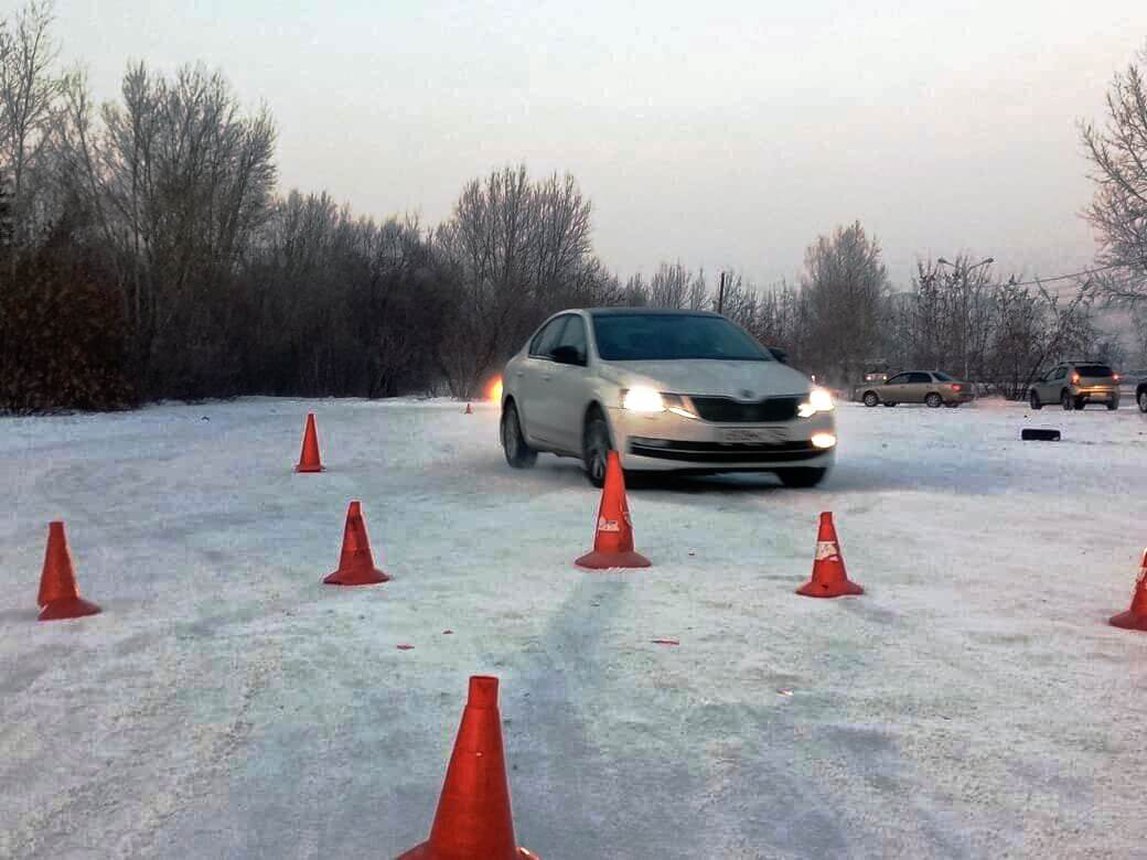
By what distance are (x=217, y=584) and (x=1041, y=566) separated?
466 centimetres

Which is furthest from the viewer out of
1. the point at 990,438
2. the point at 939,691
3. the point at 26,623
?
the point at 990,438

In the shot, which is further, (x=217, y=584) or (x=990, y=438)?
(x=990, y=438)

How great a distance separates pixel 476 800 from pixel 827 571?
347 cm

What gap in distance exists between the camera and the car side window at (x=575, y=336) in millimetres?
10170

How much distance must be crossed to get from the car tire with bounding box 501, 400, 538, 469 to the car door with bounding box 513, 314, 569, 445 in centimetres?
23

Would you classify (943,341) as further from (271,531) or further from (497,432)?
(271,531)

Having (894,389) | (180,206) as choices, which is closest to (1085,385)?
(894,389)

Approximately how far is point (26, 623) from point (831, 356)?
3203 inches

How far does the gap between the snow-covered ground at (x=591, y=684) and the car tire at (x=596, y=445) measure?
0.79 metres

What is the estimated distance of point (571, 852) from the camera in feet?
8.93

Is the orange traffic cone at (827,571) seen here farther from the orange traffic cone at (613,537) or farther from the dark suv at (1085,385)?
the dark suv at (1085,385)

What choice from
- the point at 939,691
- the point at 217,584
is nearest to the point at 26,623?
the point at 217,584

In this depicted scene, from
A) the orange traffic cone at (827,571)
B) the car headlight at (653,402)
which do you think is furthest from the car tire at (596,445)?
the orange traffic cone at (827,571)

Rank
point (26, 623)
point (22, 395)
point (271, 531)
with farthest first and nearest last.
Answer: point (22, 395) → point (271, 531) → point (26, 623)
